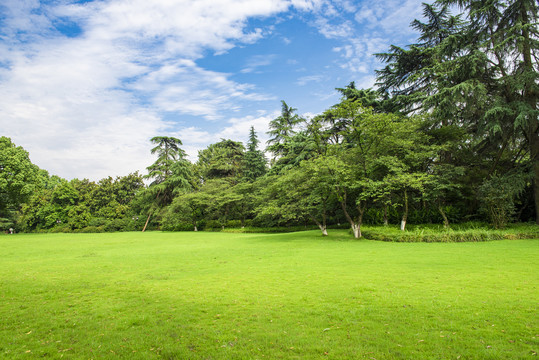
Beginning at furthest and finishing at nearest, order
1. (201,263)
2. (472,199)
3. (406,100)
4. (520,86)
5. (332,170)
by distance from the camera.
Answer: (406,100)
(472,199)
(332,170)
(520,86)
(201,263)

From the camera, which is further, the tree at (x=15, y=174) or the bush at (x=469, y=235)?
the tree at (x=15, y=174)

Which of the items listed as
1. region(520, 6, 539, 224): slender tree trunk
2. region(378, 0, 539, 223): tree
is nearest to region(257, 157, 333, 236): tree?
region(378, 0, 539, 223): tree

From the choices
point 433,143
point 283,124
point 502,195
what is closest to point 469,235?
point 502,195

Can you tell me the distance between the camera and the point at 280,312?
4766 mm

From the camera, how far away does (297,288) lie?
630 centimetres

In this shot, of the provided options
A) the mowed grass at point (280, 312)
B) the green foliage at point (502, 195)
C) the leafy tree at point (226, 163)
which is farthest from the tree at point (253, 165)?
the mowed grass at point (280, 312)

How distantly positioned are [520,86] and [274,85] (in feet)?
49.1

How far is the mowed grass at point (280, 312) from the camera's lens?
3.44 metres

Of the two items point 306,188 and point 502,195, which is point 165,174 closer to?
point 306,188

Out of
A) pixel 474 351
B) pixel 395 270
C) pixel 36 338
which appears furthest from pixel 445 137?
pixel 36 338

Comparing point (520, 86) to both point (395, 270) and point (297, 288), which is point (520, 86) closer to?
point (395, 270)

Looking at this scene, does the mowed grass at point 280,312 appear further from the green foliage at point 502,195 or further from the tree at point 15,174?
the tree at point 15,174

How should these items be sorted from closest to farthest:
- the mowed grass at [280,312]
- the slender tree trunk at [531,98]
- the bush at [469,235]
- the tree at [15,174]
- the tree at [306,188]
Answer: the mowed grass at [280,312] → the bush at [469,235] → the slender tree trunk at [531,98] → the tree at [306,188] → the tree at [15,174]

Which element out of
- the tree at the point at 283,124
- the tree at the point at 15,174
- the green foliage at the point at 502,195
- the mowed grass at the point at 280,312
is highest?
the tree at the point at 283,124
